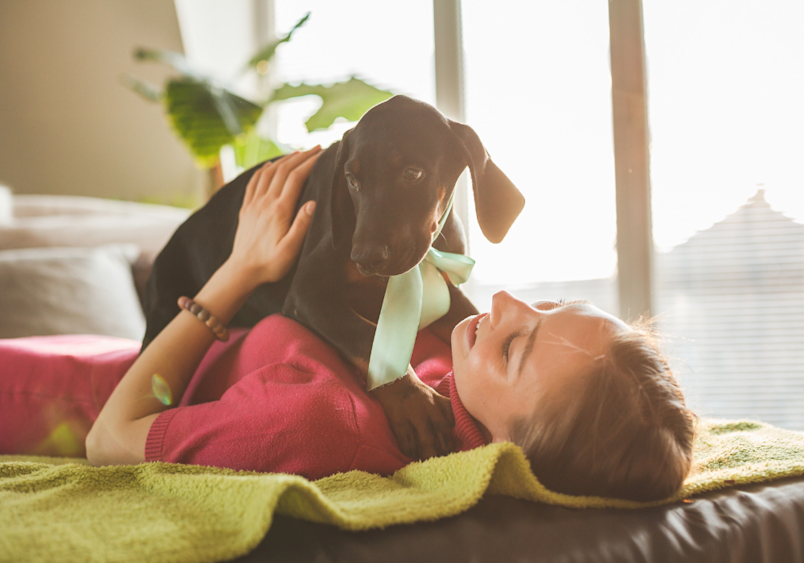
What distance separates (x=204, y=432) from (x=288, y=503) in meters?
0.22

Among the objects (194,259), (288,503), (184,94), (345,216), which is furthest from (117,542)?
(184,94)

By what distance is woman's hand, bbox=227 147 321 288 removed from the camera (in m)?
1.23

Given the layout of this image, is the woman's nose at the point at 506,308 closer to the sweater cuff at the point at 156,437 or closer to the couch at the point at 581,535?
the couch at the point at 581,535

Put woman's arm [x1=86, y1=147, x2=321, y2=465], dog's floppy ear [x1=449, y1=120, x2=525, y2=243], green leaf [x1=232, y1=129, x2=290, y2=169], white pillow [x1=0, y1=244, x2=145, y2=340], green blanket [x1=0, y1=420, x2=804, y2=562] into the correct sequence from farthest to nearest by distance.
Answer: green leaf [x1=232, y1=129, x2=290, y2=169] → white pillow [x1=0, y1=244, x2=145, y2=340] → dog's floppy ear [x1=449, y1=120, x2=525, y2=243] → woman's arm [x1=86, y1=147, x2=321, y2=465] → green blanket [x1=0, y1=420, x2=804, y2=562]

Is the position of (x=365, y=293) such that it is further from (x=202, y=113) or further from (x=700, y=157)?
(x=700, y=157)

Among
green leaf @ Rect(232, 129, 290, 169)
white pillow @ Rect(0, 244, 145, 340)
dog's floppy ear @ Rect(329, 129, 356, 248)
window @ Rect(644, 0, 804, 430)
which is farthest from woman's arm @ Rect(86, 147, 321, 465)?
window @ Rect(644, 0, 804, 430)

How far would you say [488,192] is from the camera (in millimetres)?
1104

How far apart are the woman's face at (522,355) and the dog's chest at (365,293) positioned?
24 cm

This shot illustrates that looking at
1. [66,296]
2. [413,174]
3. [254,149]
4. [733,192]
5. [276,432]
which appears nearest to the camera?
[276,432]

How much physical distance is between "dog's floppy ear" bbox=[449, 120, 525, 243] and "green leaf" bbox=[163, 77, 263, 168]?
1876mm

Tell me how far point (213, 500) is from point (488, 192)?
2.42ft

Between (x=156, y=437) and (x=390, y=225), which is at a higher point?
(x=390, y=225)

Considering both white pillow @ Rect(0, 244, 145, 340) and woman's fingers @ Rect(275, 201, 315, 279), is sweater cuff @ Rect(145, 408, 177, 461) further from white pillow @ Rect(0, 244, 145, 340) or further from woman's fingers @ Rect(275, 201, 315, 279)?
white pillow @ Rect(0, 244, 145, 340)

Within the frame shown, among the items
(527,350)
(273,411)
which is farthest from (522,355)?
(273,411)
